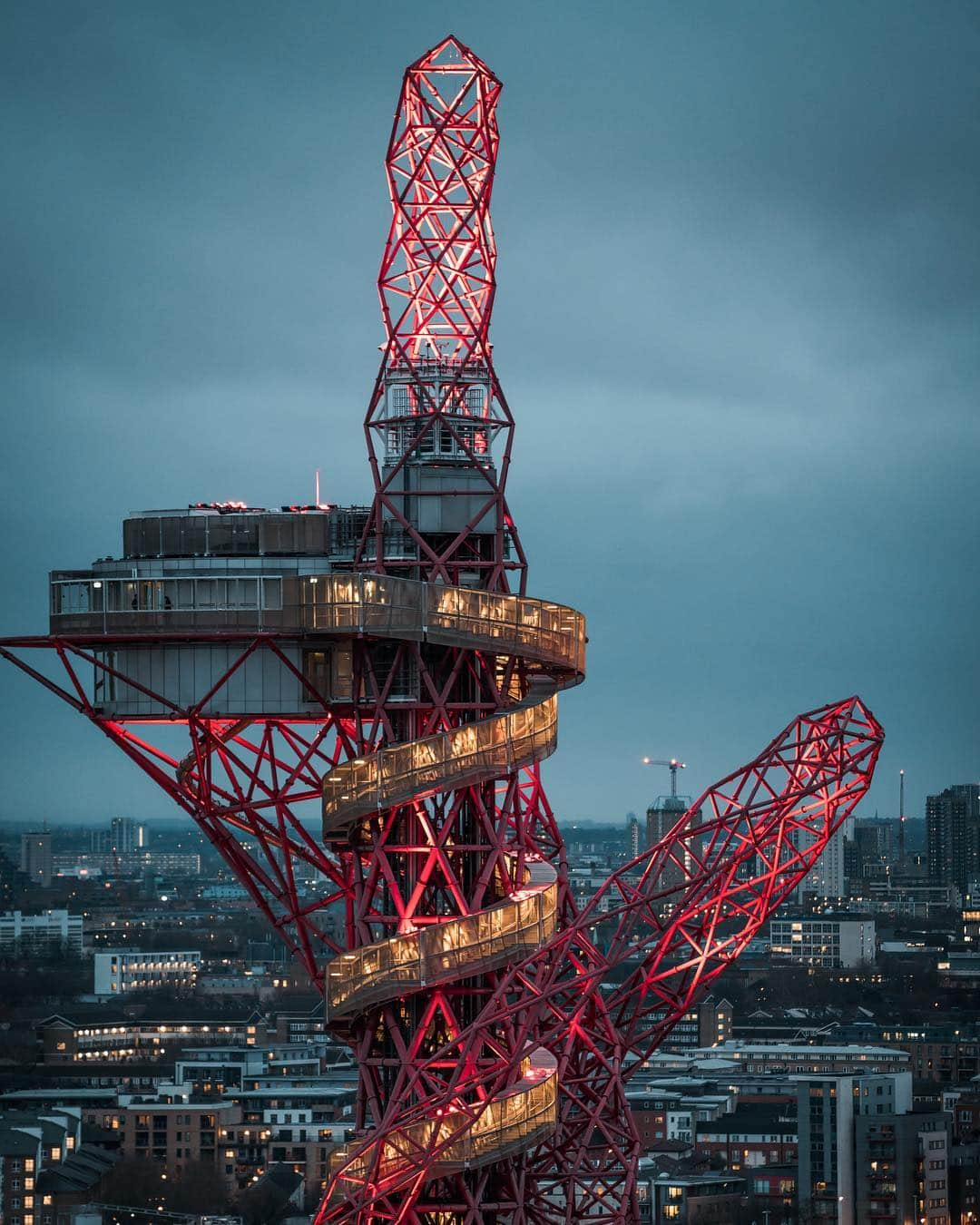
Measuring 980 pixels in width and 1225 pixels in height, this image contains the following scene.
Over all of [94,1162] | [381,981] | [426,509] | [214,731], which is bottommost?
[94,1162]

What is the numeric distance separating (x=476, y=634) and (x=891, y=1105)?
261 feet

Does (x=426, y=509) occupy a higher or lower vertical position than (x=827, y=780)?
higher

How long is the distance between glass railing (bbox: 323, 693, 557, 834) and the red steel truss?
35 millimetres

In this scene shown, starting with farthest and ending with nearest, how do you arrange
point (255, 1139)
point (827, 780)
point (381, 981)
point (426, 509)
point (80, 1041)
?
point (80, 1041), point (255, 1139), point (827, 780), point (426, 509), point (381, 981)

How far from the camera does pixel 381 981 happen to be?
48.5 metres

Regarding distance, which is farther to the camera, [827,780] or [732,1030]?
[732,1030]

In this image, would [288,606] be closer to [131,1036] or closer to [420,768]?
[420,768]

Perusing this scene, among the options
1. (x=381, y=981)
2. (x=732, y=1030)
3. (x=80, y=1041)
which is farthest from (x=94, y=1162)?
(x=381, y=981)

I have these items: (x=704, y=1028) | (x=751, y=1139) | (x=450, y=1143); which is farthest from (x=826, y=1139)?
(x=450, y=1143)

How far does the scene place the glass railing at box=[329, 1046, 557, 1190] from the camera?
4825cm

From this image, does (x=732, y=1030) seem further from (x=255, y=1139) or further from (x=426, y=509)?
(x=426, y=509)

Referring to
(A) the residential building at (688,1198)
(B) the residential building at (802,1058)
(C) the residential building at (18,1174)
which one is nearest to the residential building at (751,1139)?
(A) the residential building at (688,1198)

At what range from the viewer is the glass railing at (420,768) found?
48.5m

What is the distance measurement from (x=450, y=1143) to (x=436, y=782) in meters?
5.83
